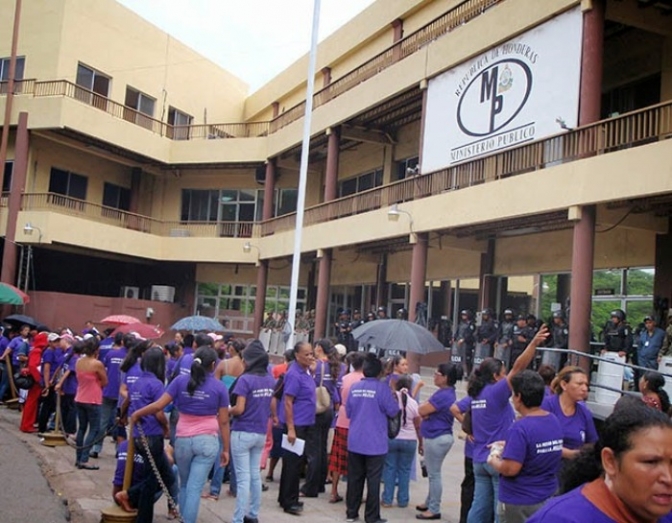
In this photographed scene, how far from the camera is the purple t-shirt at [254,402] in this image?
6.74 metres

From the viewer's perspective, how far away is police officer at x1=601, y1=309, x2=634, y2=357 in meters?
12.6

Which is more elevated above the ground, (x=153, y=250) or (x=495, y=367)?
(x=153, y=250)

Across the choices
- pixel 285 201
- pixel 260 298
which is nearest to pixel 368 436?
pixel 260 298

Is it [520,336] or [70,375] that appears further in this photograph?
[520,336]

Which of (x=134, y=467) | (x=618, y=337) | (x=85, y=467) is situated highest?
Result: (x=618, y=337)

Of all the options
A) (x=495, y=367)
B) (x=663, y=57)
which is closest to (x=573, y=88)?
(x=663, y=57)

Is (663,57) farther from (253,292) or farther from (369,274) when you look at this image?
(253,292)

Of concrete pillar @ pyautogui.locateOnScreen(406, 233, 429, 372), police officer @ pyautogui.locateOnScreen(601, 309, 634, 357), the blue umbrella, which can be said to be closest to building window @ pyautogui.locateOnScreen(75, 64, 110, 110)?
the blue umbrella

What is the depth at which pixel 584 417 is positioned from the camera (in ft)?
17.9

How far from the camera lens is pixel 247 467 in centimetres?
664

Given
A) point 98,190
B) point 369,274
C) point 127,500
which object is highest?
point 98,190

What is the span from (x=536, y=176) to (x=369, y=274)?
40.5ft

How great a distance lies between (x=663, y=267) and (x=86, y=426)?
1148 cm

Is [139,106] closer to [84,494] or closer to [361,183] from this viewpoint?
[361,183]
